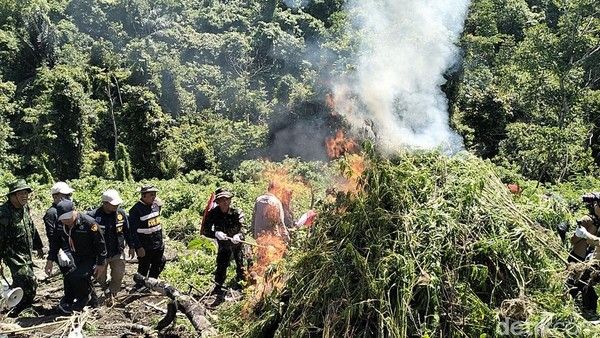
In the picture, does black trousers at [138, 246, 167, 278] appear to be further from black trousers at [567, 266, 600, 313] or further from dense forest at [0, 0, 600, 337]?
black trousers at [567, 266, 600, 313]

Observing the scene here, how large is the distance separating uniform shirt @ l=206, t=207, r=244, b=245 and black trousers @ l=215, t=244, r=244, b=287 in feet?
0.45

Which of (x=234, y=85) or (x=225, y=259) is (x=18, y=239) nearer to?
(x=225, y=259)

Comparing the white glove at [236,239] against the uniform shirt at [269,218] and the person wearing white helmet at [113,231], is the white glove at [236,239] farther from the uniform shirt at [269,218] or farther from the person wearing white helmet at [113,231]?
the person wearing white helmet at [113,231]

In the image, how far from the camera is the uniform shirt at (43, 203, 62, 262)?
7.22m

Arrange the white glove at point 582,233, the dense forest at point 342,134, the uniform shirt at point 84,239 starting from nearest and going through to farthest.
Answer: the dense forest at point 342,134
the white glove at point 582,233
the uniform shirt at point 84,239

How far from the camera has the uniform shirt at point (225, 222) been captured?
7.86 meters

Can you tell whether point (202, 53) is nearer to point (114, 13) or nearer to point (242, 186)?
point (114, 13)

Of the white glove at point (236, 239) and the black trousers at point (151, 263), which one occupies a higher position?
the white glove at point (236, 239)

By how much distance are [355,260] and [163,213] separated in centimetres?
1085

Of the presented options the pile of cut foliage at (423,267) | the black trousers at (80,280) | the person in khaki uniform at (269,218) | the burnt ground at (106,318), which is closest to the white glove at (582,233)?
the pile of cut foliage at (423,267)

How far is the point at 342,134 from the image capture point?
51.2 ft

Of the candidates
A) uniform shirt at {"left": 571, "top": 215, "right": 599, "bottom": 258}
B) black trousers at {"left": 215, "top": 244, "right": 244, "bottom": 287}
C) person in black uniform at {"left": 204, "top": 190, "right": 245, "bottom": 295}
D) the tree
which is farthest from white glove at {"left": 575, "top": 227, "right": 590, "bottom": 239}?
the tree

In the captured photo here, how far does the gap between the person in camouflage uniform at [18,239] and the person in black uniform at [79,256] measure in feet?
1.13

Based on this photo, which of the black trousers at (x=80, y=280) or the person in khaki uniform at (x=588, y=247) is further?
the black trousers at (x=80, y=280)
